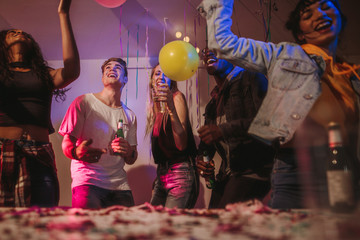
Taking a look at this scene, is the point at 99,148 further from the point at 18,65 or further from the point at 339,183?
the point at 339,183

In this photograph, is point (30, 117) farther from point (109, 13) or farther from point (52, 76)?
point (109, 13)

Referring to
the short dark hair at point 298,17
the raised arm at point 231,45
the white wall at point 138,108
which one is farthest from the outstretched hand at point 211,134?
the white wall at point 138,108

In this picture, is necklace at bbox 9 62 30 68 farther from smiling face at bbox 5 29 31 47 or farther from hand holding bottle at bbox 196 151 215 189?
hand holding bottle at bbox 196 151 215 189

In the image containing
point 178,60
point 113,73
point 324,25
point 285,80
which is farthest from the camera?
point 113,73

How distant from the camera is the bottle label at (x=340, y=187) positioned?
762 mm

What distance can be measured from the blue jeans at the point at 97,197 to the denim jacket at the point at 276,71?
1162 mm

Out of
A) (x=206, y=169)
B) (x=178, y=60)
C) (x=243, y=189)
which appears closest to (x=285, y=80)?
(x=243, y=189)

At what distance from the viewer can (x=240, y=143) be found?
4.78 ft

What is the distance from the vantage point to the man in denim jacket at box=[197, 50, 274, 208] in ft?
4.56

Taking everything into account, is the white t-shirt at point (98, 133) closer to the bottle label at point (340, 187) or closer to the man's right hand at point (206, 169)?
the man's right hand at point (206, 169)

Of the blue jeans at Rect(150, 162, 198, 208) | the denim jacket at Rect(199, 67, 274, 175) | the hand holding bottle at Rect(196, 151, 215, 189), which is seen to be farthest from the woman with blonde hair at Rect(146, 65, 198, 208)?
the denim jacket at Rect(199, 67, 274, 175)

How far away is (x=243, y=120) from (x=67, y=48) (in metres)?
0.97

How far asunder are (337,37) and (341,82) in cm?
26

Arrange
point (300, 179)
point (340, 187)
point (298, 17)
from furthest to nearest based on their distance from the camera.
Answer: point (298, 17) < point (300, 179) < point (340, 187)
